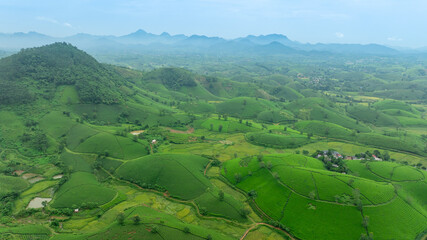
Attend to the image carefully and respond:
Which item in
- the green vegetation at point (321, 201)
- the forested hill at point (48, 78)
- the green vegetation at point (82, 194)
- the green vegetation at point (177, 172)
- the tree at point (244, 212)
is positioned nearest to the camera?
the green vegetation at point (321, 201)

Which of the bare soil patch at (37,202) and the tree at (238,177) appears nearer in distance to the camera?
the bare soil patch at (37,202)

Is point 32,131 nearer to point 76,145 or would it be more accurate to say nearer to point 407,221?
point 76,145

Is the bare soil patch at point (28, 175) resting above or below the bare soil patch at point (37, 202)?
above

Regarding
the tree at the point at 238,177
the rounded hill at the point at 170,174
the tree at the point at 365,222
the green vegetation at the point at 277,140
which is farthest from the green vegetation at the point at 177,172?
the tree at the point at 238,177

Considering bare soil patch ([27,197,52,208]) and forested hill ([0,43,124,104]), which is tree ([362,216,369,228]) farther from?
forested hill ([0,43,124,104])

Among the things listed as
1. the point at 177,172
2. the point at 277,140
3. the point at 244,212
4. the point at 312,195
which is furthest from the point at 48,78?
the point at 312,195

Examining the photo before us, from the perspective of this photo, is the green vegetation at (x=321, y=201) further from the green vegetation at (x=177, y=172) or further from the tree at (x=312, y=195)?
the green vegetation at (x=177, y=172)

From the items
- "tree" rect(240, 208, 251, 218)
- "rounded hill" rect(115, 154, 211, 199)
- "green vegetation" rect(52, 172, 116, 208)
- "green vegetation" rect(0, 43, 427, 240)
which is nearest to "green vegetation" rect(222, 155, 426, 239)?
"green vegetation" rect(0, 43, 427, 240)

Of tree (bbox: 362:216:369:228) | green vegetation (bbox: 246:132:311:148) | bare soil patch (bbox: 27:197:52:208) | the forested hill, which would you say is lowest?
bare soil patch (bbox: 27:197:52:208)
